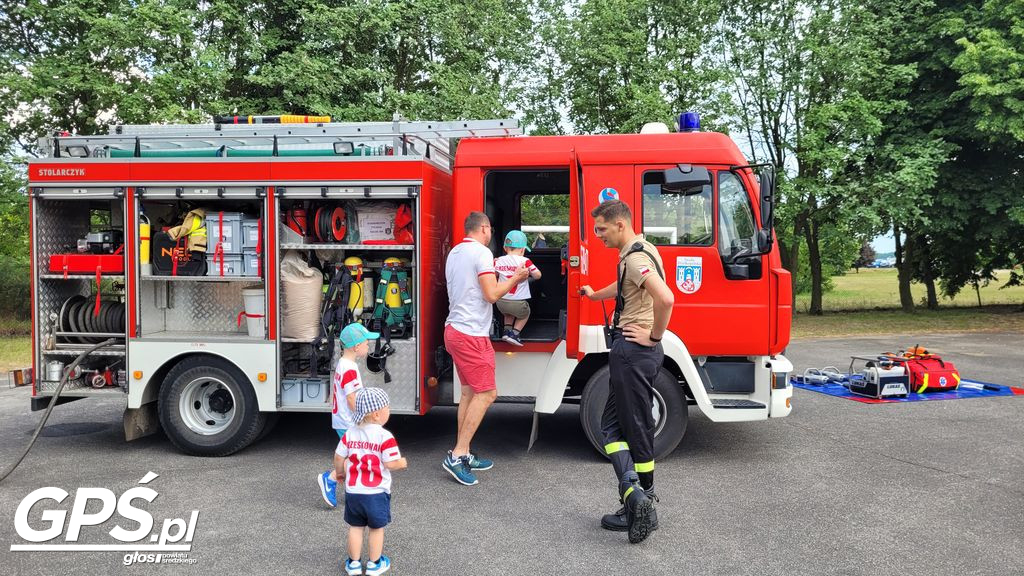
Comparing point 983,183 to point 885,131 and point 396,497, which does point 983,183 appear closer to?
point 885,131

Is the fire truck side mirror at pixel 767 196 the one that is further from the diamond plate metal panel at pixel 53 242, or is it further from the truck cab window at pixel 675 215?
the diamond plate metal panel at pixel 53 242

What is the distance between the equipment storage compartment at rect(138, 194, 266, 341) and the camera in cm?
611

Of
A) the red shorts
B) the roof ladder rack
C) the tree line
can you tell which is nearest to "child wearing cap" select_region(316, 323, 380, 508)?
the red shorts

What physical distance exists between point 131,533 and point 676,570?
3.32 metres

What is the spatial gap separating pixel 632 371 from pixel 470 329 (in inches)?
60.7

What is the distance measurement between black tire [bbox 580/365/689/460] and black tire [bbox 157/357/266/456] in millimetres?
2773

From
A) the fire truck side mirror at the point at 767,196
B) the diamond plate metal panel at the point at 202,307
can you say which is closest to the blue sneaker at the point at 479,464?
the diamond plate metal panel at the point at 202,307

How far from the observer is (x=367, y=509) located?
3.63 m

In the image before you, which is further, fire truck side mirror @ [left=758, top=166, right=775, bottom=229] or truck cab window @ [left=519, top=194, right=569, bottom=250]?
truck cab window @ [left=519, top=194, right=569, bottom=250]

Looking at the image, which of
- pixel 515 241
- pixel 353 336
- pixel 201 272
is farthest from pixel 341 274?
pixel 353 336

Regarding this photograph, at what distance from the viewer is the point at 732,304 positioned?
19.0 feet

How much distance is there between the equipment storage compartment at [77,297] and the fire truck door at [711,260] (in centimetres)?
451

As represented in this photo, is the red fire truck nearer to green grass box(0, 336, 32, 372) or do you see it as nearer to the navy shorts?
the navy shorts

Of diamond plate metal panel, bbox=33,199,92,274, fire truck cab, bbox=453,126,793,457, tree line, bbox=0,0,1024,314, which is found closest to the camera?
fire truck cab, bbox=453,126,793,457
